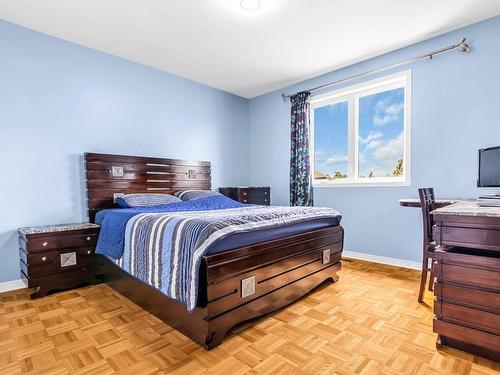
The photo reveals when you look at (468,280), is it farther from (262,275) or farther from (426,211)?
(262,275)

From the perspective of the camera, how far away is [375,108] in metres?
3.76

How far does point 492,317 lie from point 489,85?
2414 mm

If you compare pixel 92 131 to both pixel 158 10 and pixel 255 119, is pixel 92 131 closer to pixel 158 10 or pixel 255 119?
pixel 158 10

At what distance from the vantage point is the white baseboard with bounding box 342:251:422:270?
328 cm

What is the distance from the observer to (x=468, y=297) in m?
1.58

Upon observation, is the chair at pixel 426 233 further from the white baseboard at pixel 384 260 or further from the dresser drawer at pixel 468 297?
the white baseboard at pixel 384 260

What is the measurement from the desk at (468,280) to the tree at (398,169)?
2.01 metres

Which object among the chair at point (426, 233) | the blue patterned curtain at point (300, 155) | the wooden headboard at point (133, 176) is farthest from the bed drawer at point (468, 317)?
the wooden headboard at point (133, 176)

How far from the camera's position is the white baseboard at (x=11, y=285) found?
2.72 m

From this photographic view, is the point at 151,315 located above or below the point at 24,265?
below

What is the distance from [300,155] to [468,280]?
2893 mm

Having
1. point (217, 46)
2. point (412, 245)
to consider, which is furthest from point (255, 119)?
point (412, 245)

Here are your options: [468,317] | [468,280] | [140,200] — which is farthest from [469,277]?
[140,200]

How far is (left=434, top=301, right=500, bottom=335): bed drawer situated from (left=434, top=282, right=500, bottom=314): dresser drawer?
0.09ft
